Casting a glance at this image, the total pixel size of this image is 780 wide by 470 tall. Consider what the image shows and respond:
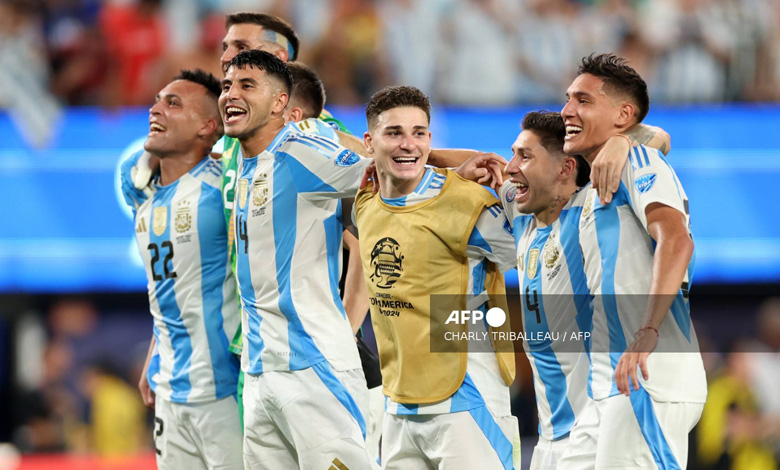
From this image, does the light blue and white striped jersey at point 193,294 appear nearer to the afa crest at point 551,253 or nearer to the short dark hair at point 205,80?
the short dark hair at point 205,80

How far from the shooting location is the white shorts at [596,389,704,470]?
4.09 m

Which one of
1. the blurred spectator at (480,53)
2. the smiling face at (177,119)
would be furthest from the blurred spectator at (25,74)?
the smiling face at (177,119)

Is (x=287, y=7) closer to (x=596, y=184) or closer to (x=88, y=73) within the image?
(x=88, y=73)

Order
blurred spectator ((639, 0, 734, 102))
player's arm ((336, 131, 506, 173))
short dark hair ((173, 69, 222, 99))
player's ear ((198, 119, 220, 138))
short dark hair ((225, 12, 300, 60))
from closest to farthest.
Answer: player's arm ((336, 131, 506, 173)), player's ear ((198, 119, 220, 138)), short dark hair ((173, 69, 222, 99)), short dark hair ((225, 12, 300, 60)), blurred spectator ((639, 0, 734, 102))

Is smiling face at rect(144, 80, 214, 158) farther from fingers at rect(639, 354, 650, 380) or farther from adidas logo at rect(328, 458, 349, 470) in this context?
fingers at rect(639, 354, 650, 380)

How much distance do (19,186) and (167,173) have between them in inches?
242

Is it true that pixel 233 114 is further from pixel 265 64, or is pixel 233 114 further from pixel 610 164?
pixel 610 164

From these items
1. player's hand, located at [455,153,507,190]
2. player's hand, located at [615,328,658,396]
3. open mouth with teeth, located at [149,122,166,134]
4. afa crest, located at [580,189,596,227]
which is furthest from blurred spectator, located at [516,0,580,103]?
player's hand, located at [615,328,658,396]

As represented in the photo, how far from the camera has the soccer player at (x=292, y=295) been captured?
4930mm

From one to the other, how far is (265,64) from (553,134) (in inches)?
58.4

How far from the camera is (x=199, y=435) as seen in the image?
5.65 m

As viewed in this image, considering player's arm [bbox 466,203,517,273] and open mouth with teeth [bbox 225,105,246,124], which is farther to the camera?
open mouth with teeth [bbox 225,105,246,124]

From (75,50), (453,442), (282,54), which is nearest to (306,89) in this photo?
(282,54)

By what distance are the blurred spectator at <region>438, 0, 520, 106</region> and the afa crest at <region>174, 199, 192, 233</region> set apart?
6.58 meters
